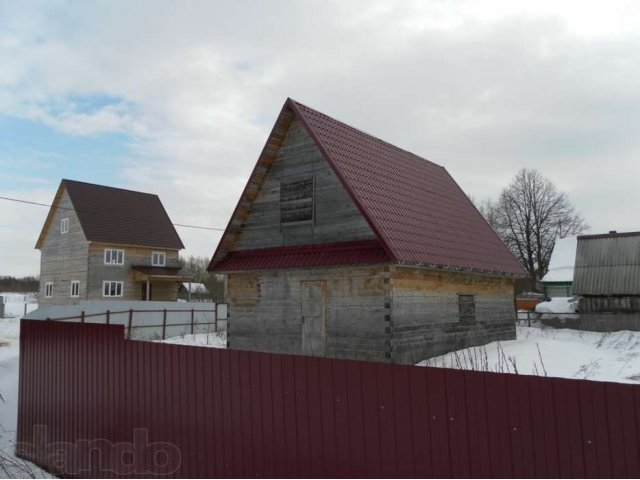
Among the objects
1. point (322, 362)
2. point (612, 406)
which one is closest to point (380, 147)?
point (322, 362)

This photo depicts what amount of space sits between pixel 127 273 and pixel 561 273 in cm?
3159

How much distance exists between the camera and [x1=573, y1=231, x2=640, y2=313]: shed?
26.3 metres

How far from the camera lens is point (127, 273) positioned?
3581 cm

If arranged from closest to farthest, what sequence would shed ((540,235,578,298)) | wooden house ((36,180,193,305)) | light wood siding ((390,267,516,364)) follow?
light wood siding ((390,267,516,364))
wooden house ((36,180,193,305))
shed ((540,235,578,298))

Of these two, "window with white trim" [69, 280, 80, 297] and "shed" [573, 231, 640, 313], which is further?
"window with white trim" [69, 280, 80, 297]

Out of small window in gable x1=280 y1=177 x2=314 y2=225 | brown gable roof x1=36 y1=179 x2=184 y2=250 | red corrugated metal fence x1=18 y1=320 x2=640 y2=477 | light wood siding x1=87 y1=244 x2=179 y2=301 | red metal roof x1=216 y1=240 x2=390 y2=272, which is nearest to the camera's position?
red corrugated metal fence x1=18 y1=320 x2=640 y2=477

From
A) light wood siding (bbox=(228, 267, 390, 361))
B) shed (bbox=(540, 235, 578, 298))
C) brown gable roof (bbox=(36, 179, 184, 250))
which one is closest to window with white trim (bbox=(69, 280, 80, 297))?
brown gable roof (bbox=(36, 179, 184, 250))

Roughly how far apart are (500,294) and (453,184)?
198 inches

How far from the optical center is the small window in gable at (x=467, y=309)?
48.9 feet

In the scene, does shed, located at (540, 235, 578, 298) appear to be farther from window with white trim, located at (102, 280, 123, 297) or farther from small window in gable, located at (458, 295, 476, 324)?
window with white trim, located at (102, 280, 123, 297)

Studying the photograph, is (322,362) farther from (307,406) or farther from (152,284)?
(152,284)

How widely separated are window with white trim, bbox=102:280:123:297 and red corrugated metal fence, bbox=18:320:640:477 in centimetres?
2702

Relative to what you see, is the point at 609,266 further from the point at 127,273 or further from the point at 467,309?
the point at 127,273

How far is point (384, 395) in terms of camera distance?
4.90 meters
